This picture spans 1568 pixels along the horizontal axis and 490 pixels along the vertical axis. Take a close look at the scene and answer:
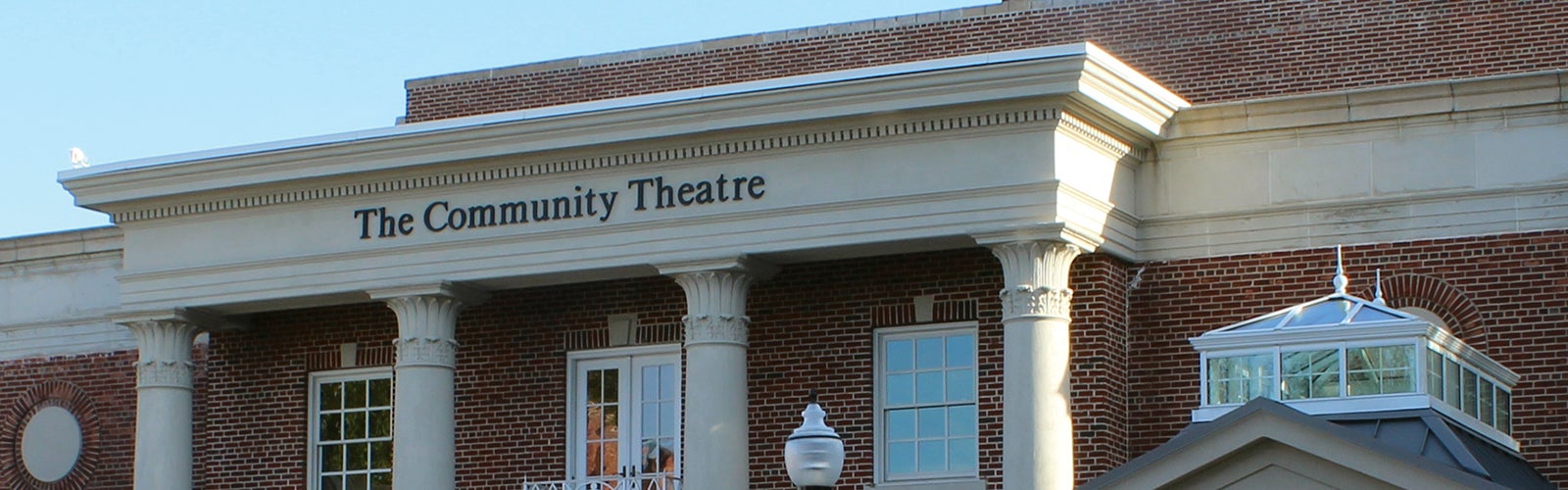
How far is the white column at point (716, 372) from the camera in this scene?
27.9 m

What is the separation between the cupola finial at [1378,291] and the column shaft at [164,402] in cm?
1315

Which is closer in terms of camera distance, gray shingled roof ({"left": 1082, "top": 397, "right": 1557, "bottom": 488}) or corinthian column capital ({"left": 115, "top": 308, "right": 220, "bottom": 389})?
gray shingled roof ({"left": 1082, "top": 397, "right": 1557, "bottom": 488})

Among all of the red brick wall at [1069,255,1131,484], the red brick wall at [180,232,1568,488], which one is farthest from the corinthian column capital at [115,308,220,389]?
the red brick wall at [1069,255,1131,484]

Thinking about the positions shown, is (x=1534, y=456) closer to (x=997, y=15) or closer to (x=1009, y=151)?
(x=1009, y=151)

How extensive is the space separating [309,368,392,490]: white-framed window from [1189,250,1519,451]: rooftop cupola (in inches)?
411

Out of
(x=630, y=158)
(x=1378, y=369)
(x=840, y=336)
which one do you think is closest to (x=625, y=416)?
→ (x=840, y=336)

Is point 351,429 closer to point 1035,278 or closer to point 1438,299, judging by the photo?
point 1035,278

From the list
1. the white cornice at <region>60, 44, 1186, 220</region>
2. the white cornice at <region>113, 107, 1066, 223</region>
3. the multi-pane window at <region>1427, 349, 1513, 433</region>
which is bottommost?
the multi-pane window at <region>1427, 349, 1513, 433</region>

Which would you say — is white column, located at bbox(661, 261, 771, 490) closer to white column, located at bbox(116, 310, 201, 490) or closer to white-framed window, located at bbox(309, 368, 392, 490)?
white-framed window, located at bbox(309, 368, 392, 490)

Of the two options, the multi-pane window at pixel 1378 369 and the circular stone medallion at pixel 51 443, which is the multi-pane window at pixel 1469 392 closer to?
the multi-pane window at pixel 1378 369

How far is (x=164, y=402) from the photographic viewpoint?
31203mm

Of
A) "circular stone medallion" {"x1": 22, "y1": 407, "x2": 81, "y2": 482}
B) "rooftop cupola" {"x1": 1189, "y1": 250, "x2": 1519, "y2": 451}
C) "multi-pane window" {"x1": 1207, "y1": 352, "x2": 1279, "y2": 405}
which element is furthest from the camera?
"circular stone medallion" {"x1": 22, "y1": 407, "x2": 81, "y2": 482}

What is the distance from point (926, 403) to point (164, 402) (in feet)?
28.9

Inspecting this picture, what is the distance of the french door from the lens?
30.0 m
